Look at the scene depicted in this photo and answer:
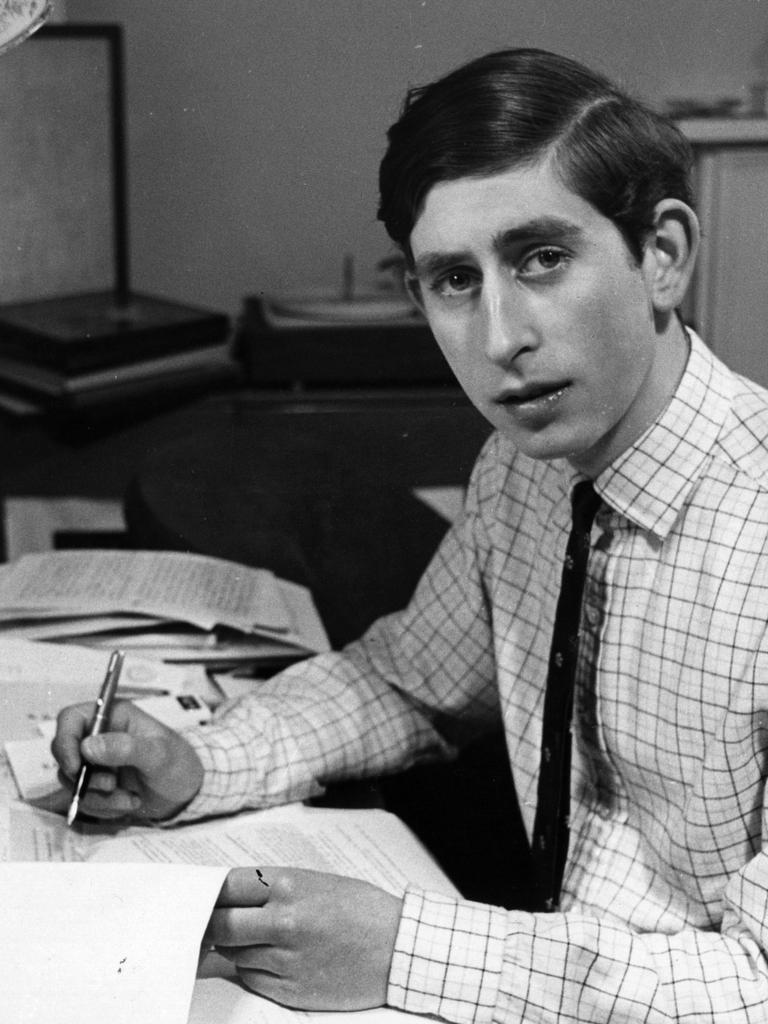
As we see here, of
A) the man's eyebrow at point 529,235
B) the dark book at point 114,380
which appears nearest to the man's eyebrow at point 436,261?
the man's eyebrow at point 529,235

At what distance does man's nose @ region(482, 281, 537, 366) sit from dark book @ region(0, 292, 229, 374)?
114 cm

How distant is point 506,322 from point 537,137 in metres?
0.12

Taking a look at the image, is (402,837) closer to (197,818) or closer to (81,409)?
(197,818)

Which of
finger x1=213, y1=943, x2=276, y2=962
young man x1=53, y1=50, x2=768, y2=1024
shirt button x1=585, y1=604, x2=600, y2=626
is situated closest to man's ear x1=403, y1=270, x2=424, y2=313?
young man x1=53, y1=50, x2=768, y2=1024

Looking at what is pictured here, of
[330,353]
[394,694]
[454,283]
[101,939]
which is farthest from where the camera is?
[330,353]

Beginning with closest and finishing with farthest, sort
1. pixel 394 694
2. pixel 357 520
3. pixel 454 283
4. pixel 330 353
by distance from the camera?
pixel 454 283 < pixel 394 694 < pixel 357 520 < pixel 330 353

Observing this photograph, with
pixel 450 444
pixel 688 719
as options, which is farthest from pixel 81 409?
pixel 688 719

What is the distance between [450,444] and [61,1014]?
32.6 inches

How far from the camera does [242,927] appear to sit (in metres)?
0.81

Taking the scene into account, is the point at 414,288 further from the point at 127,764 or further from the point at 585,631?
the point at 127,764

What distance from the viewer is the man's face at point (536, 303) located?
837mm

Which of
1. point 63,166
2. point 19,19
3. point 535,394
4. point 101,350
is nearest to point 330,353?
point 101,350

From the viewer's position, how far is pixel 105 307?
6.72ft

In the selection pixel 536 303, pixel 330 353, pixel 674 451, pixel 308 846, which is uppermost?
pixel 536 303
